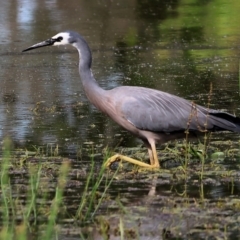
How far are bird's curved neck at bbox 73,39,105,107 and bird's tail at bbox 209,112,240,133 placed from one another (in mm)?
962

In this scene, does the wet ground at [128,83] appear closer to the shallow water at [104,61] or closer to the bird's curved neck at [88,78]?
the shallow water at [104,61]

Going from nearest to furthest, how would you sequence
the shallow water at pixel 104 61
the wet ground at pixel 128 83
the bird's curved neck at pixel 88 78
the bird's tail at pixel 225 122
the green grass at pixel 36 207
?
the green grass at pixel 36 207, the wet ground at pixel 128 83, the bird's tail at pixel 225 122, the bird's curved neck at pixel 88 78, the shallow water at pixel 104 61

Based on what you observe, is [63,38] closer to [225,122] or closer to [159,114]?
[159,114]

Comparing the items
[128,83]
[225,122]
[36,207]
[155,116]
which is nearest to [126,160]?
[155,116]

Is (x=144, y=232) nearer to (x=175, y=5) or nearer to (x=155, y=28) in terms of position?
(x=155, y=28)

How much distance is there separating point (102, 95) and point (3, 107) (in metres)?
2.82

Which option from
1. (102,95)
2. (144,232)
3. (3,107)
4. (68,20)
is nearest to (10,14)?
(68,20)

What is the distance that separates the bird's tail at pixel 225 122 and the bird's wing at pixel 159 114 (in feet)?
0.17

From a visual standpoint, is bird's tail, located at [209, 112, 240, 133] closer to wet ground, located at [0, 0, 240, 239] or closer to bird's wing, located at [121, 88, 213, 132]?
bird's wing, located at [121, 88, 213, 132]

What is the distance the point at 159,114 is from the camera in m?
7.80

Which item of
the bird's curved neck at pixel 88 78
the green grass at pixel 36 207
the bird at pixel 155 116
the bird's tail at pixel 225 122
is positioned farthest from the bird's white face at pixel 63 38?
the green grass at pixel 36 207

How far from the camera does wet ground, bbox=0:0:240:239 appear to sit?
5.99 meters

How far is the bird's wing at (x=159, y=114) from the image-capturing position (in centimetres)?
773

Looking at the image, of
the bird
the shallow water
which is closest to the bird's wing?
the bird
